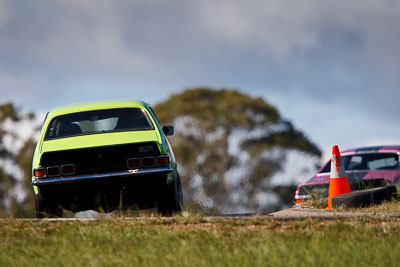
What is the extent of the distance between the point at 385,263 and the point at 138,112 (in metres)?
4.90

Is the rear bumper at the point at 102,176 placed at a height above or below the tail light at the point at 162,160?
below

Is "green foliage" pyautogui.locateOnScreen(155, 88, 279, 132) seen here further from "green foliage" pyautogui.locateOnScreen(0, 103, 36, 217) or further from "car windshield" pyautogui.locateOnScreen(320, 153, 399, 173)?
"car windshield" pyautogui.locateOnScreen(320, 153, 399, 173)

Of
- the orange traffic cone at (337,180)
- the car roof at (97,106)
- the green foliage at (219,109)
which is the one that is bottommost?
the orange traffic cone at (337,180)

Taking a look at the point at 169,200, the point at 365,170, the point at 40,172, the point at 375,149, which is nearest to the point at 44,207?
the point at 40,172

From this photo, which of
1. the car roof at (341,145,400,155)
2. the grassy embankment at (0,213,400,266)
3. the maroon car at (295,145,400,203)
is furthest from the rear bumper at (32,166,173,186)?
the car roof at (341,145,400,155)

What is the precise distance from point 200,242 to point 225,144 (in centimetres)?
2988

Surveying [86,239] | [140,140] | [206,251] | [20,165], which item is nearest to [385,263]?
[206,251]

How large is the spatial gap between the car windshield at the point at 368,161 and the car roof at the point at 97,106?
16.4ft

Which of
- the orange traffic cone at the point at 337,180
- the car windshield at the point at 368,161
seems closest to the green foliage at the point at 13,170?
the car windshield at the point at 368,161

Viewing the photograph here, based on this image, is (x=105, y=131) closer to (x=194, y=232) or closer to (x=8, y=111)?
(x=194, y=232)

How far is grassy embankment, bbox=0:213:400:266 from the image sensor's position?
611 cm

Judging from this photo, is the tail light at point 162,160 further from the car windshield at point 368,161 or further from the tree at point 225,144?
the tree at point 225,144

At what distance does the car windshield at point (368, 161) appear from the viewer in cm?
1427

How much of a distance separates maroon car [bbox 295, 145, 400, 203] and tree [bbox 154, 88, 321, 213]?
1934 cm
